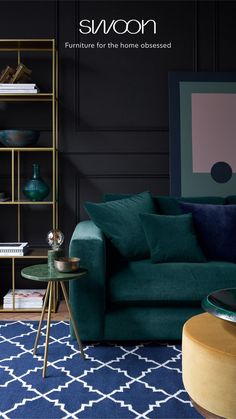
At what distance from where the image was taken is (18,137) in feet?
12.5

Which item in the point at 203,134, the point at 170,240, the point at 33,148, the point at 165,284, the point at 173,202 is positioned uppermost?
the point at 203,134

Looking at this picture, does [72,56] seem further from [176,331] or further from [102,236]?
[176,331]

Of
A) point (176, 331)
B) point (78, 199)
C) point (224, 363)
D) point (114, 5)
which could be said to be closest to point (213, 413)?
point (224, 363)

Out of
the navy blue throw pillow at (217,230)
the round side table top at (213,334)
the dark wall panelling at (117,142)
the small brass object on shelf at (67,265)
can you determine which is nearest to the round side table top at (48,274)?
the small brass object on shelf at (67,265)

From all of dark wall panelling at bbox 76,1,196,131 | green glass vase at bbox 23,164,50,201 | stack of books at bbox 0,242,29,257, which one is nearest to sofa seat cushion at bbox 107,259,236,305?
stack of books at bbox 0,242,29,257

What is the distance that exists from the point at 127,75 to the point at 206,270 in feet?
6.45

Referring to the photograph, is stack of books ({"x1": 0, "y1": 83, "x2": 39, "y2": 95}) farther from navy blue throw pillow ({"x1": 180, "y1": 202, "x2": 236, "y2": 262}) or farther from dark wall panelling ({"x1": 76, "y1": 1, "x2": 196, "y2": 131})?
navy blue throw pillow ({"x1": 180, "y1": 202, "x2": 236, "y2": 262})

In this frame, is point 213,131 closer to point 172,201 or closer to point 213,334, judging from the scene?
point 172,201

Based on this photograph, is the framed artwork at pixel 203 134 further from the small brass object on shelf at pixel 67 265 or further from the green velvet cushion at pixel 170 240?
the small brass object on shelf at pixel 67 265

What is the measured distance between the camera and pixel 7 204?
4.20m

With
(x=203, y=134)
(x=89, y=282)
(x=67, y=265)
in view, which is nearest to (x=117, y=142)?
(x=203, y=134)

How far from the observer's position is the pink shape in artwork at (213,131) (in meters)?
4.15

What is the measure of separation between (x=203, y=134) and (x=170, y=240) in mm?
1337

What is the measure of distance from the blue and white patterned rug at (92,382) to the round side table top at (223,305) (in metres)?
0.50
